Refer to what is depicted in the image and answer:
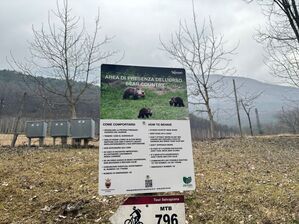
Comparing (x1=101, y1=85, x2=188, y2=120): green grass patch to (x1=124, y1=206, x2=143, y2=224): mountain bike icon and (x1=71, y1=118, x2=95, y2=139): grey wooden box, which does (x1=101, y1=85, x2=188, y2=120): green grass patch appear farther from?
(x1=71, y1=118, x2=95, y2=139): grey wooden box

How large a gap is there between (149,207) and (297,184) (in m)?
5.52

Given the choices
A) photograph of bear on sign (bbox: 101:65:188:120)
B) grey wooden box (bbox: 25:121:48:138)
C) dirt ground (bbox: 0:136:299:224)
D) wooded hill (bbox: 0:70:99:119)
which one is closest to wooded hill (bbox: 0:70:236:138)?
wooded hill (bbox: 0:70:99:119)

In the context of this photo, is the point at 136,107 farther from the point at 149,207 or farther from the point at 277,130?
the point at 277,130

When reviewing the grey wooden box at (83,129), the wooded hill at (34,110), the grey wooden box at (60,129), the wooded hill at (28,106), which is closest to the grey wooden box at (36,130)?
Result: the grey wooden box at (60,129)

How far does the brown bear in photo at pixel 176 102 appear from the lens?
4055 mm

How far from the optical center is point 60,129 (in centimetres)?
1481

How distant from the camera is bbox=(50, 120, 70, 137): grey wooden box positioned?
14.7 m

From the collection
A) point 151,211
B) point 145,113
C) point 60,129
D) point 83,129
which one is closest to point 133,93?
point 145,113

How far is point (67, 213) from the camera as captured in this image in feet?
19.8

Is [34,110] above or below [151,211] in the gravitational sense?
above

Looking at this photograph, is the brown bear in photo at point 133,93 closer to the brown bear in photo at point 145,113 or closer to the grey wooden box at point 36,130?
the brown bear in photo at point 145,113

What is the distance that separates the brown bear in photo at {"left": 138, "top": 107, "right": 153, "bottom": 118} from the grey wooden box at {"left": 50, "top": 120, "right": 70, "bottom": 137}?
448 inches

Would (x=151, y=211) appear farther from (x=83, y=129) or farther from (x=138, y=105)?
(x=83, y=129)

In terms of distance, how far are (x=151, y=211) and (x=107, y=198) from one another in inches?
125
